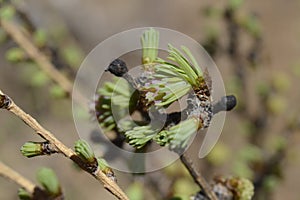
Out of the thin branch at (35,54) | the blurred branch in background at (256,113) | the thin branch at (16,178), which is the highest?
the thin branch at (35,54)

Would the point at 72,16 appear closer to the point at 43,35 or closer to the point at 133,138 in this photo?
the point at 43,35

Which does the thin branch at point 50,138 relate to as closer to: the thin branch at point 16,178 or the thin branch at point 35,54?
the thin branch at point 16,178

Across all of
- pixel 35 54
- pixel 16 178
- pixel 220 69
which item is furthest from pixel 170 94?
pixel 220 69

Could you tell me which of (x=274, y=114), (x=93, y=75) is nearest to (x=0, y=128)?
(x=93, y=75)

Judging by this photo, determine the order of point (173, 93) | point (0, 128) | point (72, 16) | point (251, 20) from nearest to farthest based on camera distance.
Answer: point (173, 93) → point (251, 20) → point (0, 128) → point (72, 16)

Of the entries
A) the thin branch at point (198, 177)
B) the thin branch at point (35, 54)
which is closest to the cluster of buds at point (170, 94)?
the thin branch at point (198, 177)

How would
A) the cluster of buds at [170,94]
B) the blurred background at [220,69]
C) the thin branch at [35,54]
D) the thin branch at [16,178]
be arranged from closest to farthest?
1. the cluster of buds at [170,94]
2. the thin branch at [16,178]
3. the thin branch at [35,54]
4. the blurred background at [220,69]
